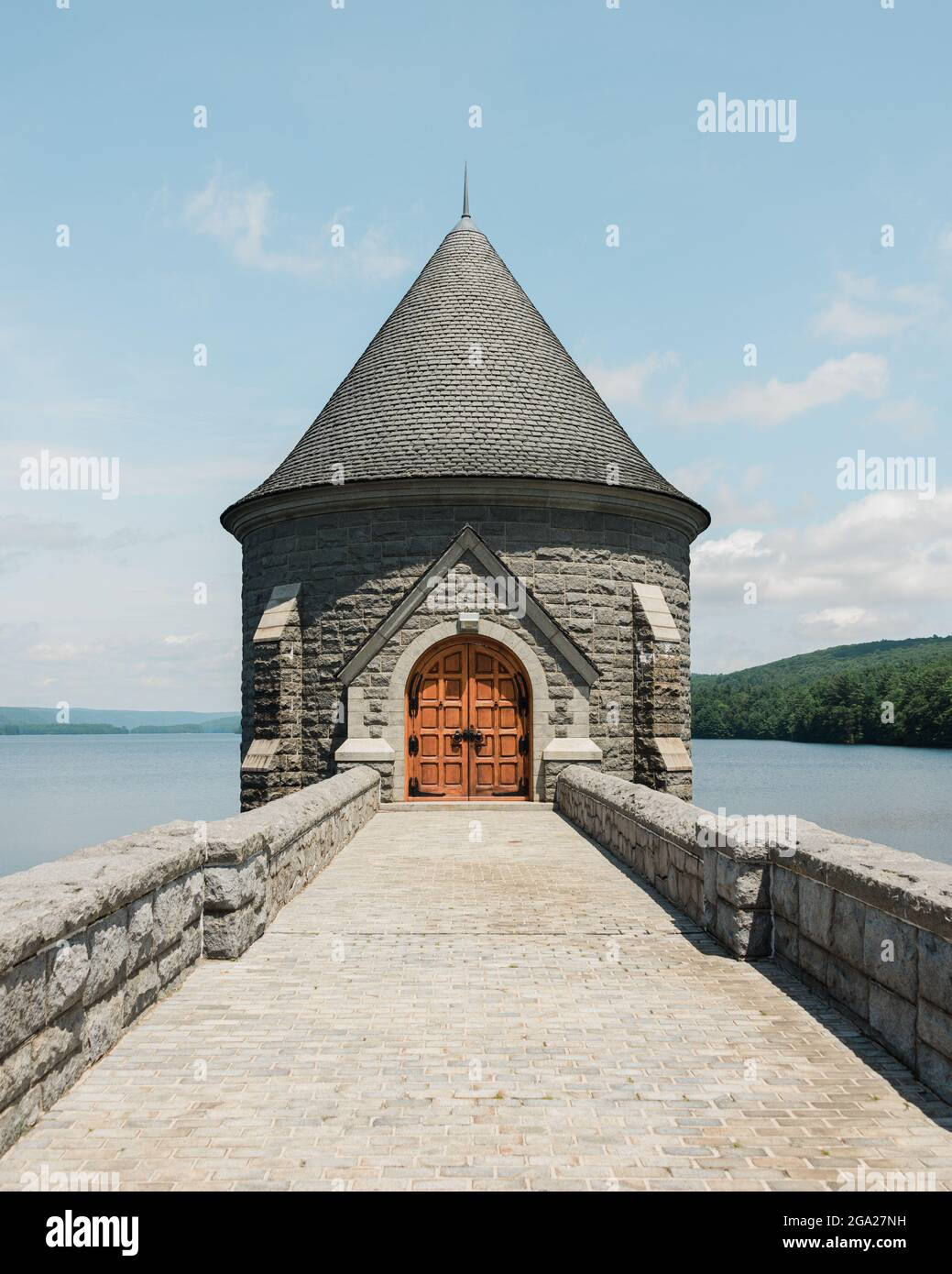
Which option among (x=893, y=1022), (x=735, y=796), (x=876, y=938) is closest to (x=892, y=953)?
(x=876, y=938)

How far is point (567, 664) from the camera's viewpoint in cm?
1502

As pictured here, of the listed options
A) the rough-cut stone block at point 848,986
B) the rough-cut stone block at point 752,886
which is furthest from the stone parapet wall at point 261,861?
the rough-cut stone block at point 848,986

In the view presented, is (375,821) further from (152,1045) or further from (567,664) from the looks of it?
(152,1045)

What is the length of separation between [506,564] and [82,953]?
1139 centimetres

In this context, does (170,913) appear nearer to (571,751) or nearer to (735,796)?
(571,751)

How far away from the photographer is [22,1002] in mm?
3725

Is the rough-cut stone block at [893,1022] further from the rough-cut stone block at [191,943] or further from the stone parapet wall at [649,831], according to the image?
the rough-cut stone block at [191,943]

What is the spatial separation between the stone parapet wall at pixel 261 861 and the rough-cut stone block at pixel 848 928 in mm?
3430

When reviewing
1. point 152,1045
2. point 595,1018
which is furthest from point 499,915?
point 152,1045

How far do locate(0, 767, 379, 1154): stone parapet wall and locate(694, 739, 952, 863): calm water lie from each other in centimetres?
1434

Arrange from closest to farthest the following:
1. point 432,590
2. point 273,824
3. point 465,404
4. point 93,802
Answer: point 273,824, point 432,590, point 465,404, point 93,802

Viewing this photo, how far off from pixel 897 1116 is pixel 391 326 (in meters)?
16.2

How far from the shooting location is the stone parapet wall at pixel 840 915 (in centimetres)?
415

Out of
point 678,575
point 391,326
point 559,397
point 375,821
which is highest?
point 391,326
